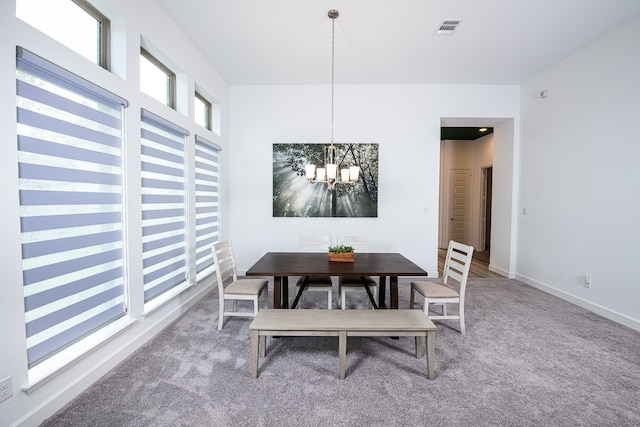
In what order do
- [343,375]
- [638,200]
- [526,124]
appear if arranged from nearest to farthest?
1. [343,375]
2. [638,200]
3. [526,124]

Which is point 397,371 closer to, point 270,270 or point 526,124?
point 270,270

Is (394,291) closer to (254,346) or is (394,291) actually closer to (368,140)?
(254,346)

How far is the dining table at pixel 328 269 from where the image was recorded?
231 centimetres

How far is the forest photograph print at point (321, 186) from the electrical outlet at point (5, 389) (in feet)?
11.0

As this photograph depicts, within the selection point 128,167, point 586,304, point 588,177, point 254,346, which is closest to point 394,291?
point 254,346

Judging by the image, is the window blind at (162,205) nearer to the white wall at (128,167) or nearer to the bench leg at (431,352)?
the white wall at (128,167)

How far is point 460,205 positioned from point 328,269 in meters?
6.21

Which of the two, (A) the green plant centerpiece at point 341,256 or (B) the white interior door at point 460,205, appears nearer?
(A) the green plant centerpiece at point 341,256

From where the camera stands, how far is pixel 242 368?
201 cm

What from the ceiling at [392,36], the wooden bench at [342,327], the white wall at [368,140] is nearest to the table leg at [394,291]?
the wooden bench at [342,327]

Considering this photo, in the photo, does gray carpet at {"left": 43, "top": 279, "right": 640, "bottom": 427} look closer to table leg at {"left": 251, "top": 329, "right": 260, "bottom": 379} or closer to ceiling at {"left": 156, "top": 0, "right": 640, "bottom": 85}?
table leg at {"left": 251, "top": 329, "right": 260, "bottom": 379}

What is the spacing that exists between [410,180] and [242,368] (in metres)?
3.62

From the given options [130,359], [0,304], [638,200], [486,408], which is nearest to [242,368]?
[130,359]

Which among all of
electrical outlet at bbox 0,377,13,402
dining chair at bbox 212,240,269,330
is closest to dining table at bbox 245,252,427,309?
dining chair at bbox 212,240,269,330
